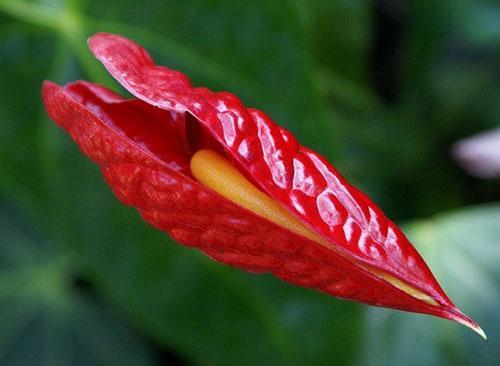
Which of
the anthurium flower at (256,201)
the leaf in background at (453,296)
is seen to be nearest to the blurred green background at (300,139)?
the leaf in background at (453,296)

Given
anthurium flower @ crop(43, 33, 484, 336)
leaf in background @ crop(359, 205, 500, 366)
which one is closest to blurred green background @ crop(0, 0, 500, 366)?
leaf in background @ crop(359, 205, 500, 366)

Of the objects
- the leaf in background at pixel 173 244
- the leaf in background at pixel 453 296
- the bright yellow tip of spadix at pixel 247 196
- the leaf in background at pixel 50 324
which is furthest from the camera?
the leaf in background at pixel 50 324

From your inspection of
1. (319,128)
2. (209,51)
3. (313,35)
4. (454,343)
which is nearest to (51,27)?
(209,51)

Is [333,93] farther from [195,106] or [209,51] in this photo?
[195,106]

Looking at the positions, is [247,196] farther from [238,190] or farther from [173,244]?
[173,244]

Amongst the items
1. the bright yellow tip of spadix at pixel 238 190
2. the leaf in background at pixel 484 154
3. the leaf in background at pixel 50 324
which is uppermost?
the bright yellow tip of spadix at pixel 238 190

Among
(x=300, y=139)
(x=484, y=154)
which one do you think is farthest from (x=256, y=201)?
(x=484, y=154)

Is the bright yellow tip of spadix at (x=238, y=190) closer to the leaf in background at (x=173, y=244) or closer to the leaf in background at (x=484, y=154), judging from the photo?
the leaf in background at (x=173, y=244)

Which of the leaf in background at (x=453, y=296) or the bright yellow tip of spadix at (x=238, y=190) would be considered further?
the leaf in background at (x=453, y=296)
